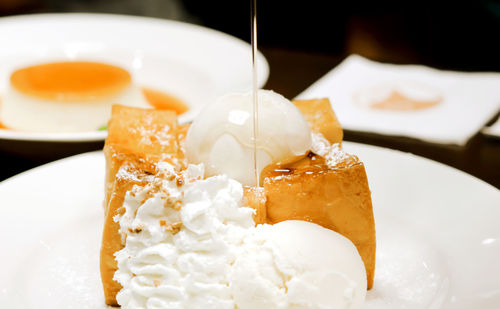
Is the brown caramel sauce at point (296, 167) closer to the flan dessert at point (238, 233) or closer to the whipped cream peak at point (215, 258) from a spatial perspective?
the flan dessert at point (238, 233)

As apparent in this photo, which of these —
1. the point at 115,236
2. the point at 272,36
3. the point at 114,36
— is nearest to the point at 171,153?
the point at 115,236

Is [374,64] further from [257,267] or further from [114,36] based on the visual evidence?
[257,267]

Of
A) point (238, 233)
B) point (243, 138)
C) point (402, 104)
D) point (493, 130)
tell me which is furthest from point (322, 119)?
point (402, 104)

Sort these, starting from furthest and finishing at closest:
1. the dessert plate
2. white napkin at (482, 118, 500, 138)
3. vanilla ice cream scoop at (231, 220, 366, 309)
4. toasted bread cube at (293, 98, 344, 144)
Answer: white napkin at (482, 118, 500, 138) < toasted bread cube at (293, 98, 344, 144) < the dessert plate < vanilla ice cream scoop at (231, 220, 366, 309)

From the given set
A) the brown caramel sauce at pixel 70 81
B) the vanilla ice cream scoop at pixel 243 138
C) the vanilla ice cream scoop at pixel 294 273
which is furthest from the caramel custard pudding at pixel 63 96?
the vanilla ice cream scoop at pixel 294 273

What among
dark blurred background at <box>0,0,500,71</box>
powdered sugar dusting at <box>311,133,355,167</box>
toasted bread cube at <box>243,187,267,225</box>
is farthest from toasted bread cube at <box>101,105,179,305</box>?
dark blurred background at <box>0,0,500,71</box>

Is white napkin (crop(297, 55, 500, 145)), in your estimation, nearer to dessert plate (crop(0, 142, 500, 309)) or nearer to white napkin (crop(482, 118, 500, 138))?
white napkin (crop(482, 118, 500, 138))
